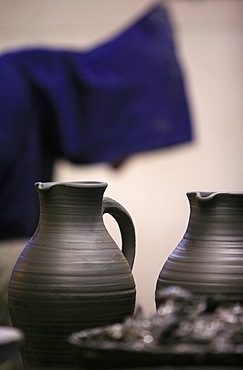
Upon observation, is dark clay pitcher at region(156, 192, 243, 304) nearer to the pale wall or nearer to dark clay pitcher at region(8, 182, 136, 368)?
dark clay pitcher at region(8, 182, 136, 368)

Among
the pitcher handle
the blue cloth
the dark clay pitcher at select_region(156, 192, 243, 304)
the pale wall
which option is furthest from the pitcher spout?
the pale wall

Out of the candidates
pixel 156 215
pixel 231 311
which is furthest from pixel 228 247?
pixel 156 215

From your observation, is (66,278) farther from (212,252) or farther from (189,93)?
(189,93)

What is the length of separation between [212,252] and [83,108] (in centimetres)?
165

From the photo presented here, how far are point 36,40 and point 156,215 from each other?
1.12m

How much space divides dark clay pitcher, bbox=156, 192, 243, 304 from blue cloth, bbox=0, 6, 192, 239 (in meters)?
1.32

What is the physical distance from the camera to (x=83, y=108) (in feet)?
8.50

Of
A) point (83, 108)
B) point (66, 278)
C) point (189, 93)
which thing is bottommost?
point (66, 278)

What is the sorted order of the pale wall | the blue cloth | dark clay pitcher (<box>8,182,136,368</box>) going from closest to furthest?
dark clay pitcher (<box>8,182,136,368</box>), the blue cloth, the pale wall

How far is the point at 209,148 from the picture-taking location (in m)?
3.96

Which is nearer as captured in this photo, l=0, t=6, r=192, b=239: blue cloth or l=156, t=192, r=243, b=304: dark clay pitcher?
l=156, t=192, r=243, b=304: dark clay pitcher

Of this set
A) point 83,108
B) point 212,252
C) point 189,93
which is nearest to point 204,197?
point 212,252

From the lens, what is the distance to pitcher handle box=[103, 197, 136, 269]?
108 cm

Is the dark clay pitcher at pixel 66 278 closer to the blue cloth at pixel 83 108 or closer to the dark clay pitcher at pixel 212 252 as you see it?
the dark clay pitcher at pixel 212 252
